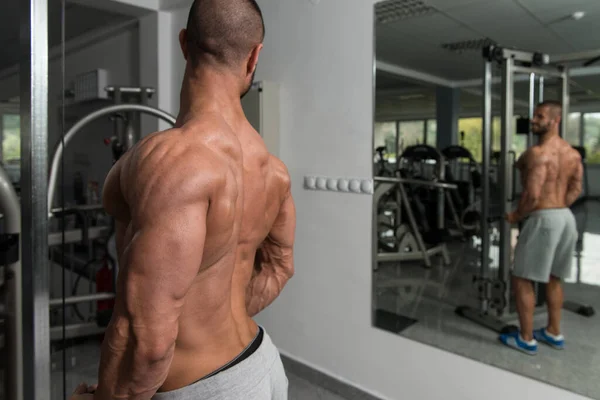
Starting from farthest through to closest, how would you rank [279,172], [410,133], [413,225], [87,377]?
[413,225], [410,133], [87,377], [279,172]

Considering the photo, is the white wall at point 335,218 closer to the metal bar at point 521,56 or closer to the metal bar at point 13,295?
the metal bar at point 521,56

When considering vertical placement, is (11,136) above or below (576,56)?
below

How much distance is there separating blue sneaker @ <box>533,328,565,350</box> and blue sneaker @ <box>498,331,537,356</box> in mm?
30

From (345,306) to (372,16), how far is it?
5.32ft

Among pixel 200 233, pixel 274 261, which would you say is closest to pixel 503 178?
pixel 274 261

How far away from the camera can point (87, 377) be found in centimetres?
125

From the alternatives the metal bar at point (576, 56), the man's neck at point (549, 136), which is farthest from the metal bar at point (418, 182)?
the metal bar at point (576, 56)

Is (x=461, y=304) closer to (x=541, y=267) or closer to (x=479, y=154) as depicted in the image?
(x=541, y=267)

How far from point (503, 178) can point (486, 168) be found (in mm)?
91

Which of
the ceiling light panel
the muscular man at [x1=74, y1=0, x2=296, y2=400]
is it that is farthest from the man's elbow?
the ceiling light panel

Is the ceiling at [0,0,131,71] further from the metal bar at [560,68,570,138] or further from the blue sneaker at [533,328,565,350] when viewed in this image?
the blue sneaker at [533,328,565,350]

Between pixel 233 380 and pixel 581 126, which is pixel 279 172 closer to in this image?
pixel 233 380

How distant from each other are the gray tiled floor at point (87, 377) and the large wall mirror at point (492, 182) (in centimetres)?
62

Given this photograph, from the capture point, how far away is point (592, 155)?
182 centimetres
